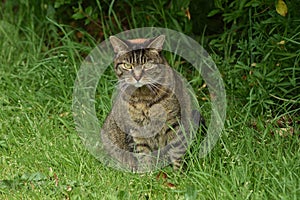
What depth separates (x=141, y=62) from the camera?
142 inches

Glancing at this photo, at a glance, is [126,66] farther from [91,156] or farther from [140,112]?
[91,156]

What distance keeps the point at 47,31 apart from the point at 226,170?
8.61ft

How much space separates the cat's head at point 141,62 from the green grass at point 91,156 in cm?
49

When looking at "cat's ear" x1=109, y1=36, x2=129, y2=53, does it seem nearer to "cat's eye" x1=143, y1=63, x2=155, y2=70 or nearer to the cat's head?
the cat's head

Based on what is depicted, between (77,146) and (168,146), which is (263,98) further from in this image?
(77,146)

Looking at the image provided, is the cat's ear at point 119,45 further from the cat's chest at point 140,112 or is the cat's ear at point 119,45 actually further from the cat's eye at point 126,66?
the cat's chest at point 140,112

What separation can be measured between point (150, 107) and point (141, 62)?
0.95 feet

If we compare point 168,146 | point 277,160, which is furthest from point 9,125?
point 277,160

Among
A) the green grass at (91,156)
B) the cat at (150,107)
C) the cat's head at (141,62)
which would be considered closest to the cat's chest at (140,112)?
the cat at (150,107)

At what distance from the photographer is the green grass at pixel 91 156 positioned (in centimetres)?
325

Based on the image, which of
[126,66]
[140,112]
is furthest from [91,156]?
[126,66]

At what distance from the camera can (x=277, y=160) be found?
3.33 meters

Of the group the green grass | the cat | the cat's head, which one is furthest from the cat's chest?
the green grass

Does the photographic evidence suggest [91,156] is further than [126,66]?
Yes
